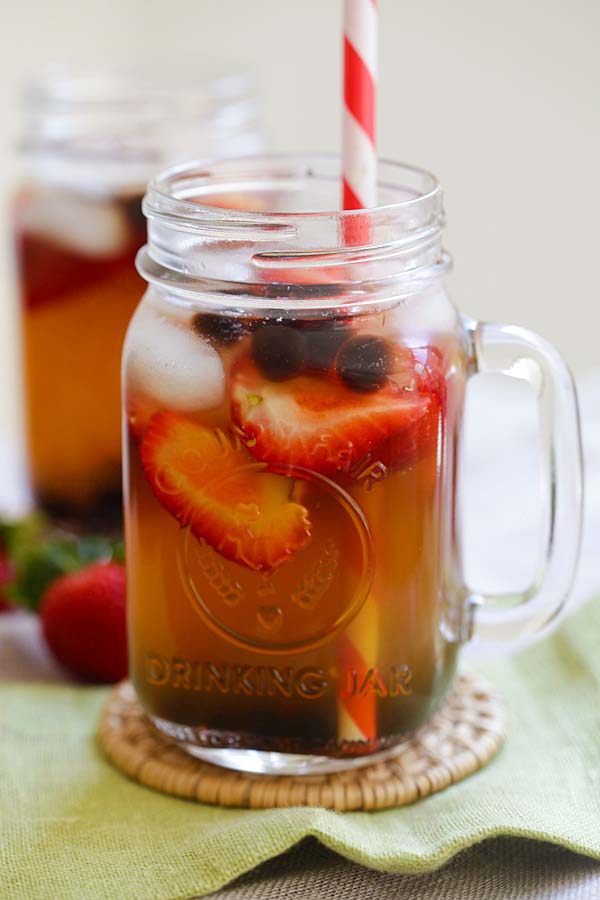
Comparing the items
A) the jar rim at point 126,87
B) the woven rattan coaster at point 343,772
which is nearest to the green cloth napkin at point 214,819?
the woven rattan coaster at point 343,772

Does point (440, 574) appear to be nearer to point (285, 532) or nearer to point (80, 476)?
point (285, 532)

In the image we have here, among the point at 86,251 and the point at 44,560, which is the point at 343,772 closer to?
the point at 44,560

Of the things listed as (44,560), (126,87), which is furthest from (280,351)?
(126,87)

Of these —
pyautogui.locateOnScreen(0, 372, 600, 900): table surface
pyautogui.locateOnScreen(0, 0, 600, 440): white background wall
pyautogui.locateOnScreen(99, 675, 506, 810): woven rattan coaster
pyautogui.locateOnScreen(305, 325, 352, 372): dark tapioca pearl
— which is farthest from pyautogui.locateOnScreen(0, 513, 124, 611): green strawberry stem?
pyautogui.locateOnScreen(0, 0, 600, 440): white background wall

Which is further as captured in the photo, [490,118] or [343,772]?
[490,118]

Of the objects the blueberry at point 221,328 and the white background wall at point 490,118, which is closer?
the blueberry at point 221,328

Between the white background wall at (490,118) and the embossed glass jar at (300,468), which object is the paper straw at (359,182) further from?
the white background wall at (490,118)

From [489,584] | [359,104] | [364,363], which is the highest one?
[359,104]
